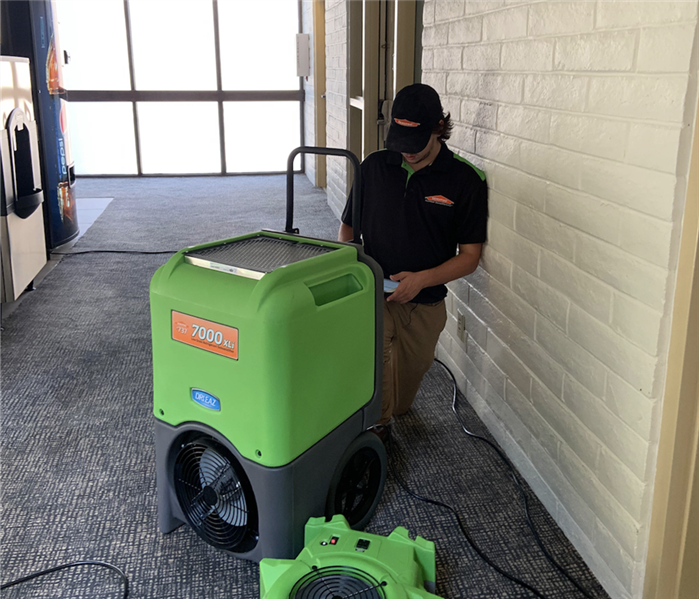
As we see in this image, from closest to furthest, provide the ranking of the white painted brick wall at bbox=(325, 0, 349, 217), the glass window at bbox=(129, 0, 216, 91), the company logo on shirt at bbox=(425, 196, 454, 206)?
the company logo on shirt at bbox=(425, 196, 454, 206) → the white painted brick wall at bbox=(325, 0, 349, 217) → the glass window at bbox=(129, 0, 216, 91)

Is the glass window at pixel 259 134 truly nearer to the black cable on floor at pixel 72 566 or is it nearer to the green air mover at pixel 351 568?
the black cable on floor at pixel 72 566

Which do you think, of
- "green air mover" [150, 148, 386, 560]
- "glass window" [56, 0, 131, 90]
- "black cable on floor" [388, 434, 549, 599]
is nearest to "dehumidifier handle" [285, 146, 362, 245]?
"green air mover" [150, 148, 386, 560]

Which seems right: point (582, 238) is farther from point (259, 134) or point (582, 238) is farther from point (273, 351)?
point (259, 134)

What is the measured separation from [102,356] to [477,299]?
68.8 inches

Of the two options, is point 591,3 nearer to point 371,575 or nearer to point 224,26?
point 371,575

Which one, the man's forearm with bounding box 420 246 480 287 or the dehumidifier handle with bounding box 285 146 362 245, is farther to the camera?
the man's forearm with bounding box 420 246 480 287

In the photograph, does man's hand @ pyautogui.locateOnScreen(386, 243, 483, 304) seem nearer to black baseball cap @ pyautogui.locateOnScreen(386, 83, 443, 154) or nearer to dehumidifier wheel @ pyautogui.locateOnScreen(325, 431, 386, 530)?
black baseball cap @ pyautogui.locateOnScreen(386, 83, 443, 154)

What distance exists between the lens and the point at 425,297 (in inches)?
93.3

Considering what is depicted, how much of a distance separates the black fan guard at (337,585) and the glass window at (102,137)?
25.3 feet

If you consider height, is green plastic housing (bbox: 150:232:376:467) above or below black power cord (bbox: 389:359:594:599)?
above

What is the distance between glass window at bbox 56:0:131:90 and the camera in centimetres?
774

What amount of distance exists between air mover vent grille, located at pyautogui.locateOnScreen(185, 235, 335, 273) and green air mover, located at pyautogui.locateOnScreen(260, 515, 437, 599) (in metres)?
0.64

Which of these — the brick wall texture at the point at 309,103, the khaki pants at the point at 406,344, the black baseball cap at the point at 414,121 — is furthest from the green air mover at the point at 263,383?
the brick wall texture at the point at 309,103

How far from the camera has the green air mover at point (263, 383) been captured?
150cm
